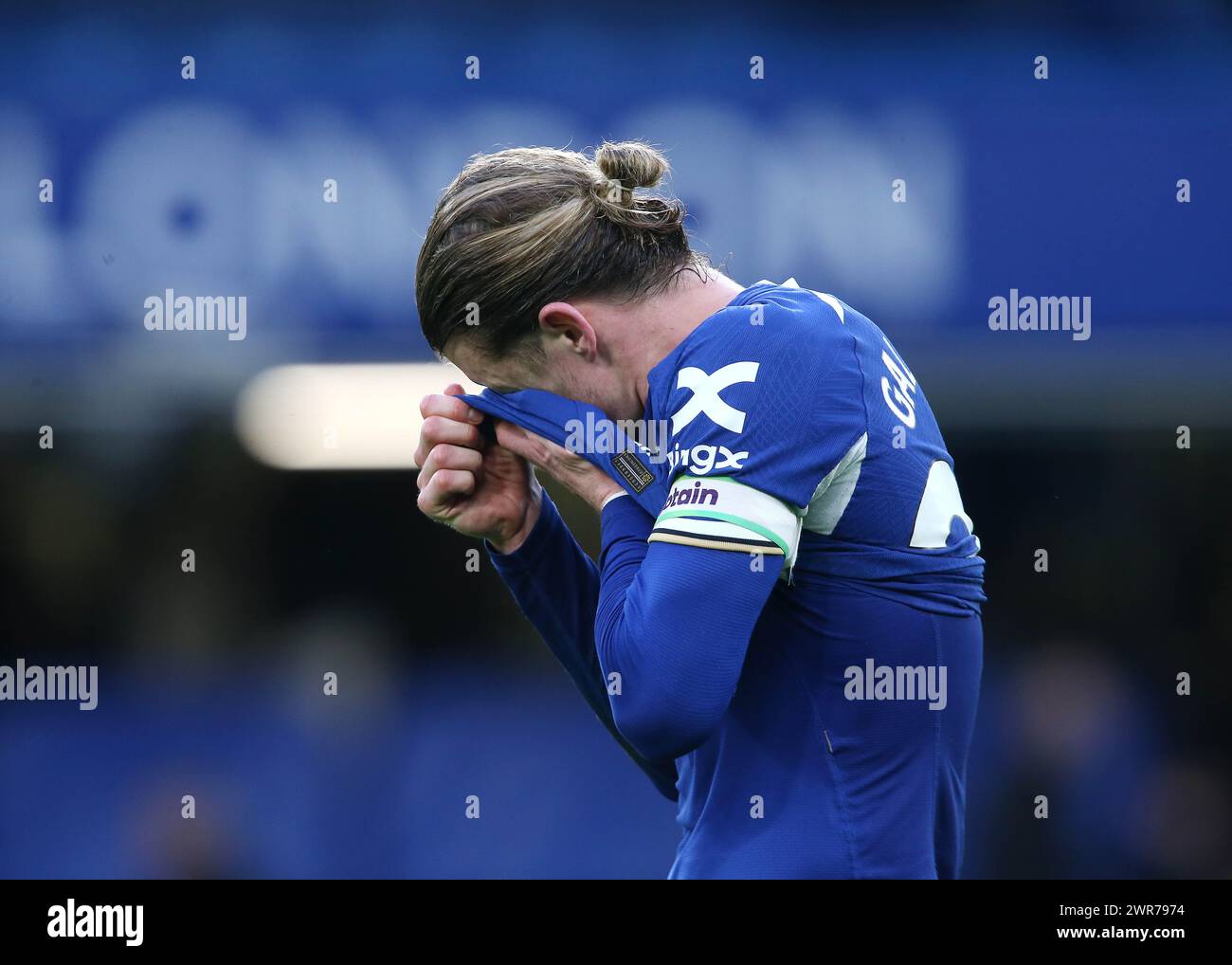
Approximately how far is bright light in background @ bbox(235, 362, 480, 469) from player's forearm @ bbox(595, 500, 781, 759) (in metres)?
2.64

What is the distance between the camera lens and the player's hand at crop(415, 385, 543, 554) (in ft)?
5.28

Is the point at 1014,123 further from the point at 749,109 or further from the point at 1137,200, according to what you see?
the point at 749,109

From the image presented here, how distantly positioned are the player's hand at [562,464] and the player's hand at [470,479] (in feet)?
0.19

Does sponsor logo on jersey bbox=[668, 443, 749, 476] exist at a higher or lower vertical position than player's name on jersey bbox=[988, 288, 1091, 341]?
lower

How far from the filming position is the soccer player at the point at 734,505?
127 cm

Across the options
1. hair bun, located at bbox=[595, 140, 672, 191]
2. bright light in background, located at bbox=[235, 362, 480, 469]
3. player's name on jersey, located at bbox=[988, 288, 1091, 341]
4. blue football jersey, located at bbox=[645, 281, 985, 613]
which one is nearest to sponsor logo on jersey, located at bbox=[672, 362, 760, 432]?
blue football jersey, located at bbox=[645, 281, 985, 613]

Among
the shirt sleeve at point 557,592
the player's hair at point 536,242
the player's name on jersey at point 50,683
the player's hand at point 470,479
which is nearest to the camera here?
the player's hair at point 536,242

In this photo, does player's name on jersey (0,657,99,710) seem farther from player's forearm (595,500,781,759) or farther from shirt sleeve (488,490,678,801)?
player's forearm (595,500,781,759)

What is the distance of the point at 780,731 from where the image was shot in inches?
55.6

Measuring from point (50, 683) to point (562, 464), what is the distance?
351 centimetres

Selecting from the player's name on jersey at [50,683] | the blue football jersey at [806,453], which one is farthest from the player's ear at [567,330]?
the player's name on jersey at [50,683]

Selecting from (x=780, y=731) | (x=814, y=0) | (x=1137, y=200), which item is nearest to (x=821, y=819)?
(x=780, y=731)

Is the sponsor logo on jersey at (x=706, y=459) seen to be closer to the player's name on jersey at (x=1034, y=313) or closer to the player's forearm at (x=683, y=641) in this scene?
the player's forearm at (x=683, y=641)

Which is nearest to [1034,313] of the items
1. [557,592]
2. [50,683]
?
[557,592]
